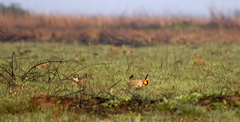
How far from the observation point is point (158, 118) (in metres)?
4.16

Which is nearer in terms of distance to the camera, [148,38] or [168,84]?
[168,84]

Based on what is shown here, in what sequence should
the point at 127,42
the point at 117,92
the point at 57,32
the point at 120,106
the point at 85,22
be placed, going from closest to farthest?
the point at 120,106, the point at 117,92, the point at 127,42, the point at 57,32, the point at 85,22

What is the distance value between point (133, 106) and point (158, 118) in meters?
0.72

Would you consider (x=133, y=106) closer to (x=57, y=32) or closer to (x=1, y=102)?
(x=1, y=102)

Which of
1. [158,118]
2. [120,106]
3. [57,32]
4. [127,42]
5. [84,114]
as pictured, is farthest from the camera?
[57,32]

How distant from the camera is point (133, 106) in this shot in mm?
4805

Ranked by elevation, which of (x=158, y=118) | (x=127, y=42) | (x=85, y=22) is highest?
(x=85, y=22)

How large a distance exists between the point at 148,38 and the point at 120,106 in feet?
62.6

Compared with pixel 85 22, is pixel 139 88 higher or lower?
lower

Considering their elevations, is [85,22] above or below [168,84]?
above

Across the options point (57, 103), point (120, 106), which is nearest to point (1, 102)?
point (57, 103)

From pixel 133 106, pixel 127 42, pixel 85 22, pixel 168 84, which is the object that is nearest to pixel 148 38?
pixel 127 42

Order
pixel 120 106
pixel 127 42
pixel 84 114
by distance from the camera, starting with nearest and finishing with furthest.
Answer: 1. pixel 84 114
2. pixel 120 106
3. pixel 127 42

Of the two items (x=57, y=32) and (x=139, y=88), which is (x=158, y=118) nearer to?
(x=139, y=88)
